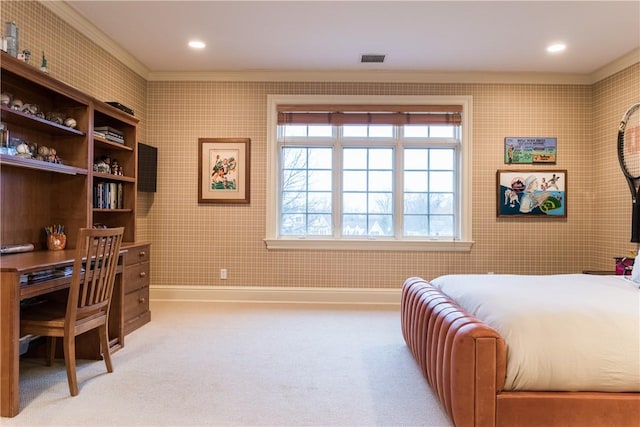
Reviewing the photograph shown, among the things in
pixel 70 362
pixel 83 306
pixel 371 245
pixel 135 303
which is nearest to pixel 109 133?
pixel 135 303

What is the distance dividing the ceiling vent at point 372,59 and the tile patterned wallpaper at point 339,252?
39cm

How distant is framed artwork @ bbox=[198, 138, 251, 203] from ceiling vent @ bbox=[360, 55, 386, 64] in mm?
1557

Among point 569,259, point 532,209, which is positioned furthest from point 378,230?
point 569,259

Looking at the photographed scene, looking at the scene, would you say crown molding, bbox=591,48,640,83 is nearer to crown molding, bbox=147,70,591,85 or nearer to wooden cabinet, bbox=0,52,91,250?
crown molding, bbox=147,70,591,85

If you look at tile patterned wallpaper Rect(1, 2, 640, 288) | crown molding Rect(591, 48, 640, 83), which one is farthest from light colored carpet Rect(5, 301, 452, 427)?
crown molding Rect(591, 48, 640, 83)

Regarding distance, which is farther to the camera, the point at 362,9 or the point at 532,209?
the point at 532,209

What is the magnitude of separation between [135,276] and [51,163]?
1.20 m

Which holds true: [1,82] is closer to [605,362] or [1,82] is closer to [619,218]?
[605,362]

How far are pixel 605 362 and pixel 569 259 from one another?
125 inches

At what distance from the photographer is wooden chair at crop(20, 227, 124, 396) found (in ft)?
7.11

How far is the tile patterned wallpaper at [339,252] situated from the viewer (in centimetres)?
439

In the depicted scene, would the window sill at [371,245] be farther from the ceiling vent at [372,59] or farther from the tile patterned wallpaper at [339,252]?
the ceiling vent at [372,59]

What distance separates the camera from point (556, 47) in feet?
12.0

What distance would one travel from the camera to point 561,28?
330 cm
